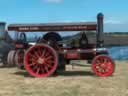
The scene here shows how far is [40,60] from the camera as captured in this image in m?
13.9

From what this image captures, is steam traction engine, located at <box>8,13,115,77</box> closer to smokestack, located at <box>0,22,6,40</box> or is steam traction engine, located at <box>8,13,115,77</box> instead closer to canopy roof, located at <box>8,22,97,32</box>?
canopy roof, located at <box>8,22,97,32</box>

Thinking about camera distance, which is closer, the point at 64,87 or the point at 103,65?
the point at 64,87

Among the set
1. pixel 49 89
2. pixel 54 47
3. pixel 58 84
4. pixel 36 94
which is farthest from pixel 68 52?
pixel 36 94

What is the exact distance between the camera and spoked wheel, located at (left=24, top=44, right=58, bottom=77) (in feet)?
45.6

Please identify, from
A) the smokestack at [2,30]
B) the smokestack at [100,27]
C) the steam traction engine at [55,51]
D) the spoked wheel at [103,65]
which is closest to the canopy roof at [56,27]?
the steam traction engine at [55,51]

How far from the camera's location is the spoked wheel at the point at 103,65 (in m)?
14.1

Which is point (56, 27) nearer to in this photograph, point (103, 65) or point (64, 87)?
point (103, 65)

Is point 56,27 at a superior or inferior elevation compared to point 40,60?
superior

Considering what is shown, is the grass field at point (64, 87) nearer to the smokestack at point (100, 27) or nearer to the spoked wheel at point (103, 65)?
the spoked wheel at point (103, 65)

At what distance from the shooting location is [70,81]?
1249cm

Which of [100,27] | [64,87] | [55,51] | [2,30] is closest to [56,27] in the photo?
[55,51]

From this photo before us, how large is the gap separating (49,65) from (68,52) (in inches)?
35.3

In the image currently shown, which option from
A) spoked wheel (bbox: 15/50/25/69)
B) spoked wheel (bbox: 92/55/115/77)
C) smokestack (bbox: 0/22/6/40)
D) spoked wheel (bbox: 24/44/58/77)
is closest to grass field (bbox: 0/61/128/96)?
spoked wheel (bbox: 24/44/58/77)

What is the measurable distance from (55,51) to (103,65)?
1.85 m
